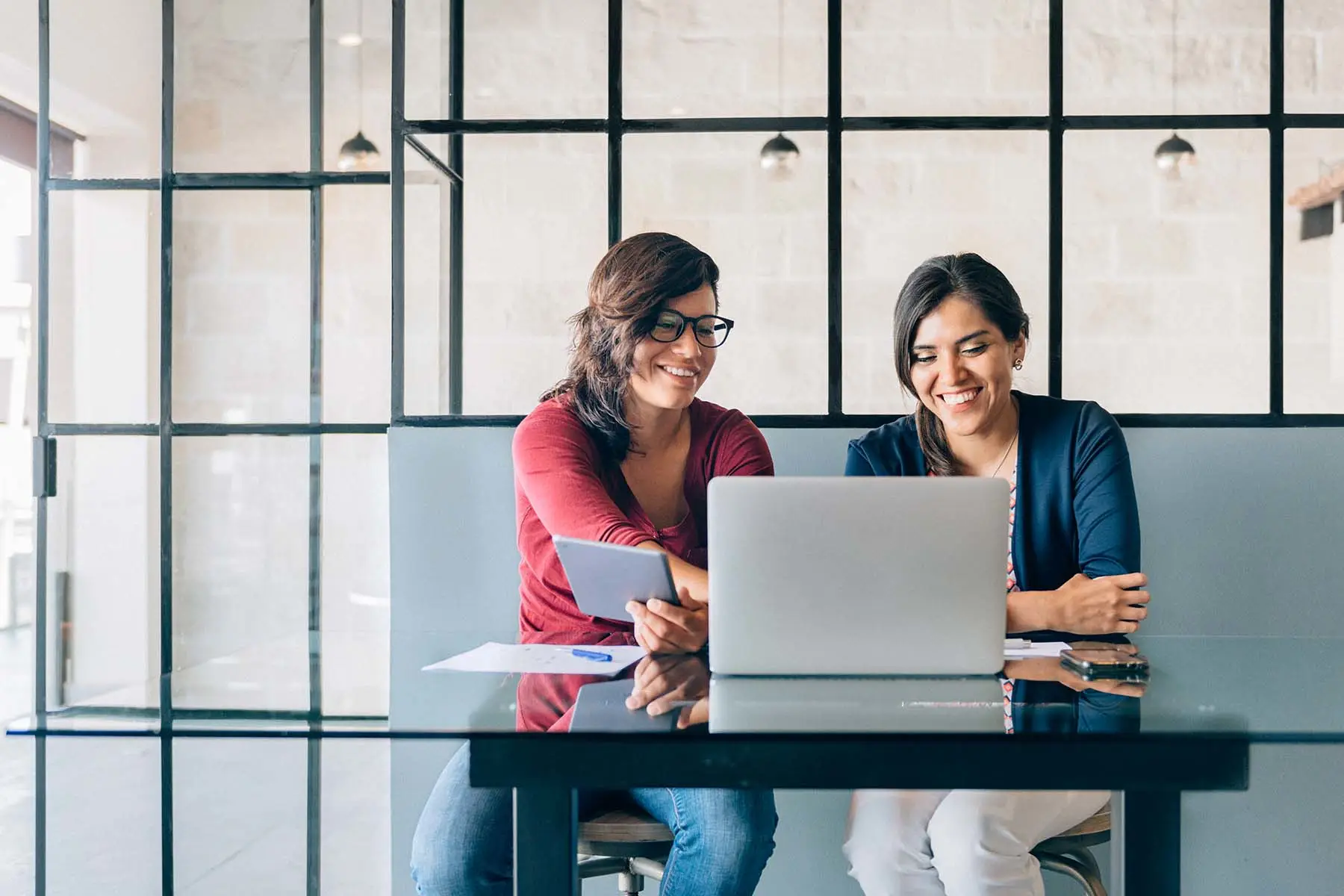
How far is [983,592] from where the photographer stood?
52.4 inches

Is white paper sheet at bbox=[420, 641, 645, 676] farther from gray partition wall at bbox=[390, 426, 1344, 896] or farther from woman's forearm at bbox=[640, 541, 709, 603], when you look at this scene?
gray partition wall at bbox=[390, 426, 1344, 896]

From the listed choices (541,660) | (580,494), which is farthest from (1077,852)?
(580,494)

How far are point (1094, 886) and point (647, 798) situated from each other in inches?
24.7

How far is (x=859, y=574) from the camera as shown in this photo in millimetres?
1323

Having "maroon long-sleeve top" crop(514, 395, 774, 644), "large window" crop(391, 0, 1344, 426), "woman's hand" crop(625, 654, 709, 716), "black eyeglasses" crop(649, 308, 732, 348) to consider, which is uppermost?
"large window" crop(391, 0, 1344, 426)

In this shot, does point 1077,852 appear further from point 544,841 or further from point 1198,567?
point 1198,567

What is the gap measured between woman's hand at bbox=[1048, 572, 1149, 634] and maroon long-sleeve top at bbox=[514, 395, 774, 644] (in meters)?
0.63

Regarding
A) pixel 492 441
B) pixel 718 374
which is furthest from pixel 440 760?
pixel 718 374

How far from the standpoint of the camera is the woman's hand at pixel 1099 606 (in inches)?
66.7

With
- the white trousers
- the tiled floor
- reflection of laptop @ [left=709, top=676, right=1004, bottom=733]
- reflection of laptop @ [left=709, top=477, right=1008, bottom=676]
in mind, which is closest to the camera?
reflection of laptop @ [left=709, top=676, right=1004, bottom=733]

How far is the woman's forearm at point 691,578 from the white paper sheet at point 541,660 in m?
0.16

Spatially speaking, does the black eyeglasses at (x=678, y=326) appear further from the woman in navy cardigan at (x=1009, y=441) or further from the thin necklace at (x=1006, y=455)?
the thin necklace at (x=1006, y=455)

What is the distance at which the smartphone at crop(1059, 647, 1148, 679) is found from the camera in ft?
4.52

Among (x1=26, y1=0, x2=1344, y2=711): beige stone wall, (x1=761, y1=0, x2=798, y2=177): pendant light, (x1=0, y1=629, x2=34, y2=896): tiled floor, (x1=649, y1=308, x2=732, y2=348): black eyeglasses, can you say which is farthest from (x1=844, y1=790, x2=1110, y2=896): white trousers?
(x1=761, y1=0, x2=798, y2=177): pendant light
